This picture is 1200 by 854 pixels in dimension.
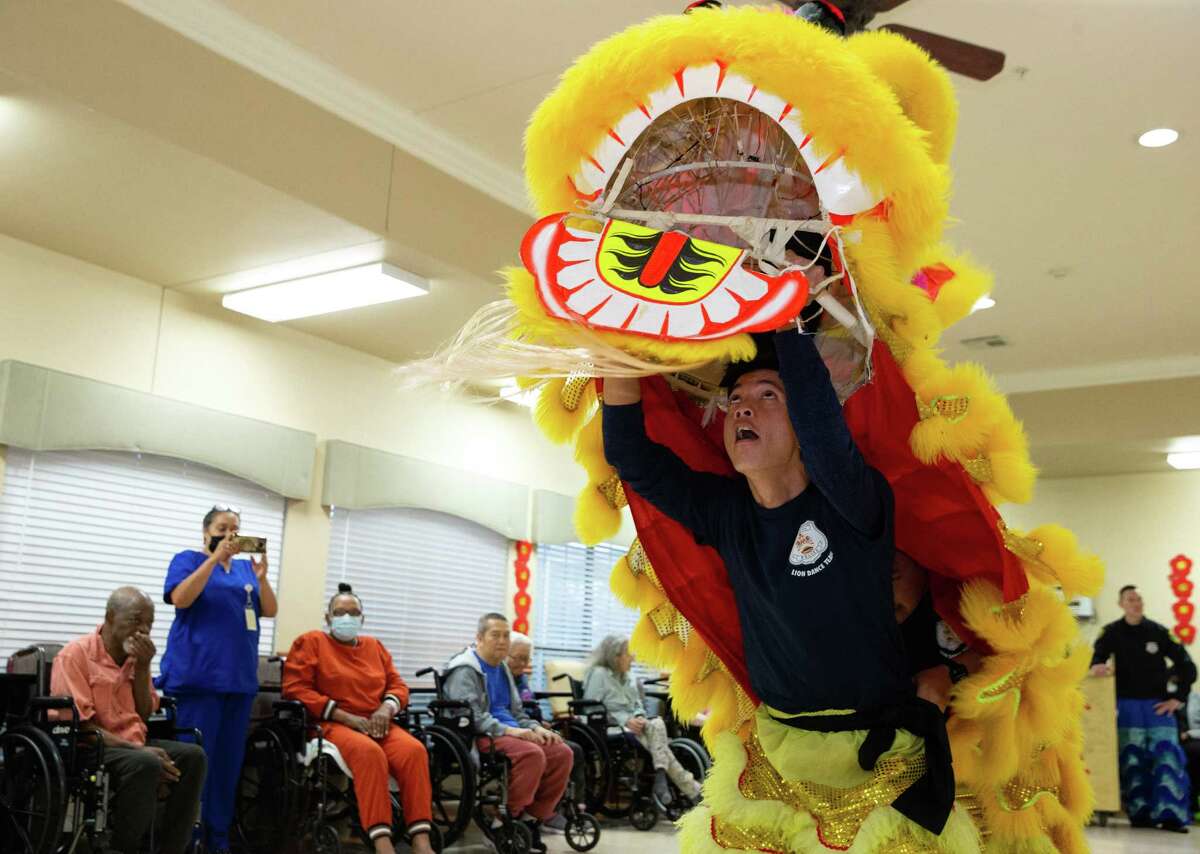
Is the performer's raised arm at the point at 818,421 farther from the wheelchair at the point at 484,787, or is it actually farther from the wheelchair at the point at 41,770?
the wheelchair at the point at 484,787

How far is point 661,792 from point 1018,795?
5.19m

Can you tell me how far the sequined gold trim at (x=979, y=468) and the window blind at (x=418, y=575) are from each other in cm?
532

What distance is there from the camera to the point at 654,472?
75.2 inches

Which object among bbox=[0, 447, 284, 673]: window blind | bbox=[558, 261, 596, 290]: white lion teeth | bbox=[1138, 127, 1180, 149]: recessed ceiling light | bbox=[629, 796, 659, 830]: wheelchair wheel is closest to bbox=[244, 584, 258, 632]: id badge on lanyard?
bbox=[0, 447, 284, 673]: window blind

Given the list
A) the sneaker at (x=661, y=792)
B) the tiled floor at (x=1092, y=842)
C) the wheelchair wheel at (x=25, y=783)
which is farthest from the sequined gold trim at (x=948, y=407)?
the sneaker at (x=661, y=792)

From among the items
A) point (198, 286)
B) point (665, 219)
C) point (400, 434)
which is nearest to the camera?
point (665, 219)

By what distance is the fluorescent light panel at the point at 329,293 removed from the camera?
17.9ft

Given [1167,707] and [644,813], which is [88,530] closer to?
[644,813]

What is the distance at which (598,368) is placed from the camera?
5.17 ft

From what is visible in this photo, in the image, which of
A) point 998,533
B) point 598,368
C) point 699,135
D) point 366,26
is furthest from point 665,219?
point 366,26

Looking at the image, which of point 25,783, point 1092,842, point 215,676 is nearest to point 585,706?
point 215,676

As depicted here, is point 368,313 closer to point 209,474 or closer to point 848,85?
point 209,474

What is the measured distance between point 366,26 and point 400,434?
10.2 ft

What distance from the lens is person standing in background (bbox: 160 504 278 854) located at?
4758 mm
